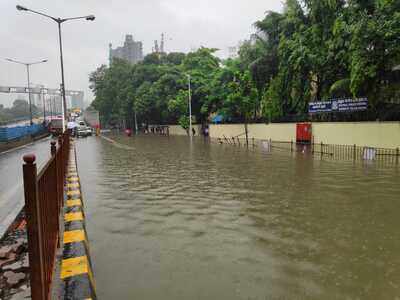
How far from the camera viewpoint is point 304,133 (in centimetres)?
2725

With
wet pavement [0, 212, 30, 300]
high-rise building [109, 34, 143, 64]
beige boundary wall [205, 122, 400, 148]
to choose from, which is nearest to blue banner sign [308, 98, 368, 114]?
beige boundary wall [205, 122, 400, 148]

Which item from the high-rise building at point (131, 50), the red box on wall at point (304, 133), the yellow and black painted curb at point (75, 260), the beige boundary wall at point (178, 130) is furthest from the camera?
the high-rise building at point (131, 50)

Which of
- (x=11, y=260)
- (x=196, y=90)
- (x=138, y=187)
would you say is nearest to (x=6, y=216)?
(x=11, y=260)

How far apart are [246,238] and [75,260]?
119 inches

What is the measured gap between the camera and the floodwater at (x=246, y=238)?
14.0 feet

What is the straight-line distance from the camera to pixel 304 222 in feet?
22.7

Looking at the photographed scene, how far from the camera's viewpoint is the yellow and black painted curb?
3377 millimetres

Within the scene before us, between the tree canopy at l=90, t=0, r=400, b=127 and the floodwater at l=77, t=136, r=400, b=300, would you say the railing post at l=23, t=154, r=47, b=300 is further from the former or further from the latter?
the tree canopy at l=90, t=0, r=400, b=127

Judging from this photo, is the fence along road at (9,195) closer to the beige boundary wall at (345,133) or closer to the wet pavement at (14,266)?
the wet pavement at (14,266)

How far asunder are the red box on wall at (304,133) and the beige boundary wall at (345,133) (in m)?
0.41

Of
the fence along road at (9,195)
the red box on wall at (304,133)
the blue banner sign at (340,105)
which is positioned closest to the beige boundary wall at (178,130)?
the red box on wall at (304,133)

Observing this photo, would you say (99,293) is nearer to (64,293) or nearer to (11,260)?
(64,293)

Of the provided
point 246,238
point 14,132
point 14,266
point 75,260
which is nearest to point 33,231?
point 75,260

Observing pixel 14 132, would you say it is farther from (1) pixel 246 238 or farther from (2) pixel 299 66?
(1) pixel 246 238
